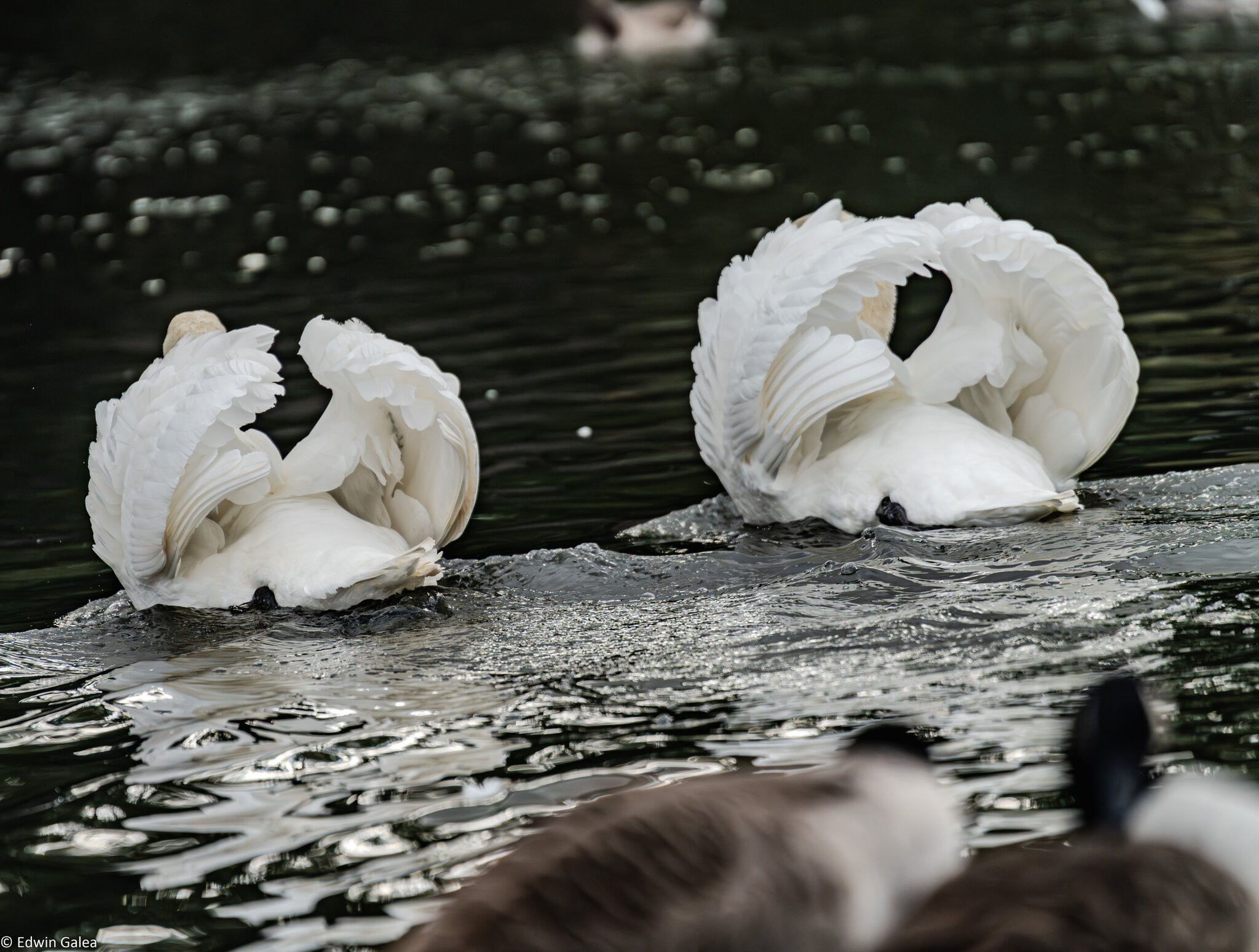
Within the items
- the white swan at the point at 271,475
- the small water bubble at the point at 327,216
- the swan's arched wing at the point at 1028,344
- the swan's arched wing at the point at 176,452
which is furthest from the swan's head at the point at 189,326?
the small water bubble at the point at 327,216

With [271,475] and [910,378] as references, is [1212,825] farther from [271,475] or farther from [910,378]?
[271,475]

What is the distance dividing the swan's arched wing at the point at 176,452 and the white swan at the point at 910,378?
1.79m

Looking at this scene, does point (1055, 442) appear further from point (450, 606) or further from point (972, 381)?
point (450, 606)

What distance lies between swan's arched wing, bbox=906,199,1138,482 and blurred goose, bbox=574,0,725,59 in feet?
78.6

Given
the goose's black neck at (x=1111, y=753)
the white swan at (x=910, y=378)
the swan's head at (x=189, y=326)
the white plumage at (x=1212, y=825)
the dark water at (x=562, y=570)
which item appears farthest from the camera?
the swan's head at (x=189, y=326)

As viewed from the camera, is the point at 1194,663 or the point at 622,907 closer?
the point at 622,907

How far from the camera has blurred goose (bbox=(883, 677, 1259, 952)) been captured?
2.37 metres

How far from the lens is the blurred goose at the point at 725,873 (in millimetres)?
2418

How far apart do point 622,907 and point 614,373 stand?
7984mm

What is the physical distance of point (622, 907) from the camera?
2430 mm

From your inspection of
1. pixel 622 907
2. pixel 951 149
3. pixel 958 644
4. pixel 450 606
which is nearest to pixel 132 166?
pixel 951 149

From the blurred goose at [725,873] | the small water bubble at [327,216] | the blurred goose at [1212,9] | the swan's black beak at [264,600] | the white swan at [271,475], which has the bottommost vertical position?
the small water bubble at [327,216]

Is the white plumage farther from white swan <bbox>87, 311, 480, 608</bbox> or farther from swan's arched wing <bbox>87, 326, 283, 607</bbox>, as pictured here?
swan's arched wing <bbox>87, 326, 283, 607</bbox>

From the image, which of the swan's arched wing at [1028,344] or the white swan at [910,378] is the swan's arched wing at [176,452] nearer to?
the white swan at [910,378]
